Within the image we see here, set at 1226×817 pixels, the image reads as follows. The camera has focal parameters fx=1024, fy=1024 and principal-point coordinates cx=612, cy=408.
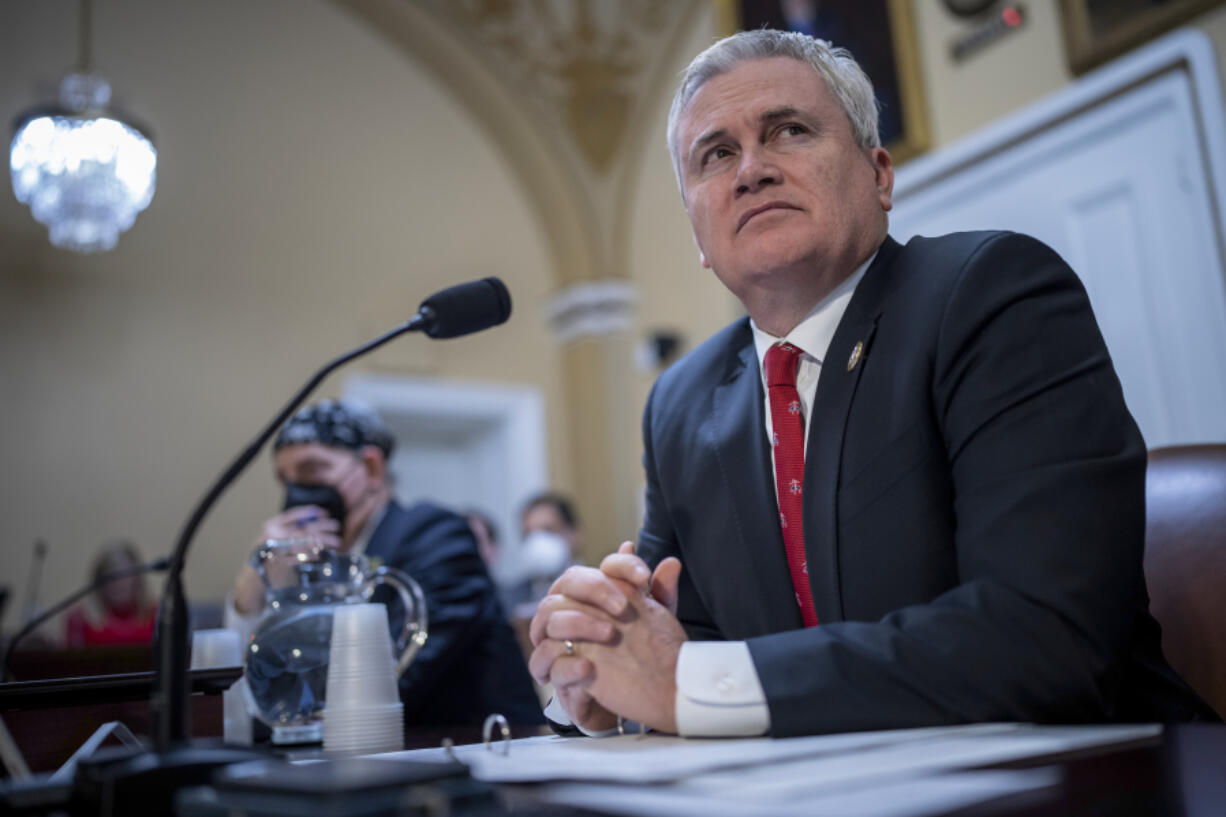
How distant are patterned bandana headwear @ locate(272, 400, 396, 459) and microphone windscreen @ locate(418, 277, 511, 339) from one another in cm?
136

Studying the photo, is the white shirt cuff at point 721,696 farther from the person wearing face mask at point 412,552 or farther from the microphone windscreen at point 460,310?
the person wearing face mask at point 412,552

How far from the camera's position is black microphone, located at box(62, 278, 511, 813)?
1.92 feet

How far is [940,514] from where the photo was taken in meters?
1.07

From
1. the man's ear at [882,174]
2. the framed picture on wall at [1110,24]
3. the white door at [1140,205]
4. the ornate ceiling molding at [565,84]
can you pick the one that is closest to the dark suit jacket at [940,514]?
the man's ear at [882,174]

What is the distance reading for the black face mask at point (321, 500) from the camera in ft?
6.91

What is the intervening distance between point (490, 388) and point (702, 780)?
5.93 metres

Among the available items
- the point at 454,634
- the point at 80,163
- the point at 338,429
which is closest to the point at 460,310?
the point at 454,634

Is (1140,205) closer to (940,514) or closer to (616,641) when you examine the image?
(940,514)

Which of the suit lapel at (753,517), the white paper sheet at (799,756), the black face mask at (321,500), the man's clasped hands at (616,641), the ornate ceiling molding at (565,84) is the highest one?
the ornate ceiling molding at (565,84)

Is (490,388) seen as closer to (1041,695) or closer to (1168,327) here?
(1168,327)

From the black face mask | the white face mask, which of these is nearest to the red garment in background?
the white face mask

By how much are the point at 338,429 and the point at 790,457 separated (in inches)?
53.9

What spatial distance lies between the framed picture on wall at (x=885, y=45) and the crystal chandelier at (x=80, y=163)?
8.45 feet

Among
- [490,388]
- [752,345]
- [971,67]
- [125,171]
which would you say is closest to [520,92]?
[490,388]
